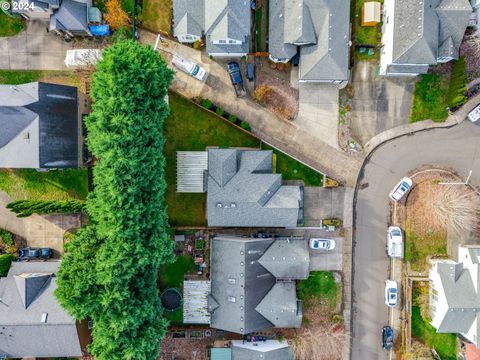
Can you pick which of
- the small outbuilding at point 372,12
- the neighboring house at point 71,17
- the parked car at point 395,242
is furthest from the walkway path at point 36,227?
the small outbuilding at point 372,12

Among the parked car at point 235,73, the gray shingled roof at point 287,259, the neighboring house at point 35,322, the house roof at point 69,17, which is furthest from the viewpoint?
the parked car at point 235,73

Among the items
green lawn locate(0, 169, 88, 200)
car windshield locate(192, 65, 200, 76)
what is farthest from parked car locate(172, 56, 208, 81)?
green lawn locate(0, 169, 88, 200)

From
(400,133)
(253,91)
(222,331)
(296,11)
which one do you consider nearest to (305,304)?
(222,331)

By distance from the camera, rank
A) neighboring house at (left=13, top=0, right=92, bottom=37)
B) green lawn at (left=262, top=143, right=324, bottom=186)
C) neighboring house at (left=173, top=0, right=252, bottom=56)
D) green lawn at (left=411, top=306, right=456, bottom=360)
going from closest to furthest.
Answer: neighboring house at (left=173, top=0, right=252, bottom=56) < neighboring house at (left=13, top=0, right=92, bottom=37) < green lawn at (left=262, top=143, right=324, bottom=186) < green lawn at (left=411, top=306, right=456, bottom=360)

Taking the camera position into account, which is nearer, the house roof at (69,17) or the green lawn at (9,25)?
the house roof at (69,17)

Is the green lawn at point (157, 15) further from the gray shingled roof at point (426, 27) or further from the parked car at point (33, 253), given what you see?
the parked car at point (33, 253)

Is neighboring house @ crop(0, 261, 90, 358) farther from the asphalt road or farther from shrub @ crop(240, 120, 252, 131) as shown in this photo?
the asphalt road
